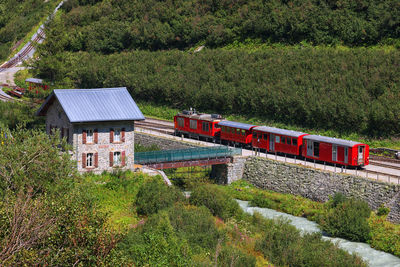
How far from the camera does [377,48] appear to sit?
68.2 m

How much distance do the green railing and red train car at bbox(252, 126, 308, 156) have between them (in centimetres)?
256

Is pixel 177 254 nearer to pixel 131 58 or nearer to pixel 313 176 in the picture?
pixel 313 176

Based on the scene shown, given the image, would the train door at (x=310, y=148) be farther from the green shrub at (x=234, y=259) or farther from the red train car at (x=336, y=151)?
the green shrub at (x=234, y=259)

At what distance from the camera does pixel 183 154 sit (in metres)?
48.9

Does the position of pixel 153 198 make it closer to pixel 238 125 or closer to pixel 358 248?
pixel 358 248

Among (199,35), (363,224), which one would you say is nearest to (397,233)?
(363,224)

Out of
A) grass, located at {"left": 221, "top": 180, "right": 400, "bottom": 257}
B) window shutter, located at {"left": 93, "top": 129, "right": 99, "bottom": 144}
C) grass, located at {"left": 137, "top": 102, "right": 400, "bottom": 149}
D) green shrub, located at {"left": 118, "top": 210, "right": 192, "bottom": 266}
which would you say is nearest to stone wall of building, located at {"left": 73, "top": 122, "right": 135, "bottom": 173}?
window shutter, located at {"left": 93, "top": 129, "right": 99, "bottom": 144}

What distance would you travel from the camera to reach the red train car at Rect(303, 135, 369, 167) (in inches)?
1743

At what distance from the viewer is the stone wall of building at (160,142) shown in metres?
57.6

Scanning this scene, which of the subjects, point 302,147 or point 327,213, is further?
point 302,147

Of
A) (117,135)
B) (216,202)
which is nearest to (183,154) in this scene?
(117,135)

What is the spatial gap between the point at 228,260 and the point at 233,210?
39.9ft

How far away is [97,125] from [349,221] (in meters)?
19.4

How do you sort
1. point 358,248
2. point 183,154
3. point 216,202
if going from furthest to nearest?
point 183,154
point 216,202
point 358,248
